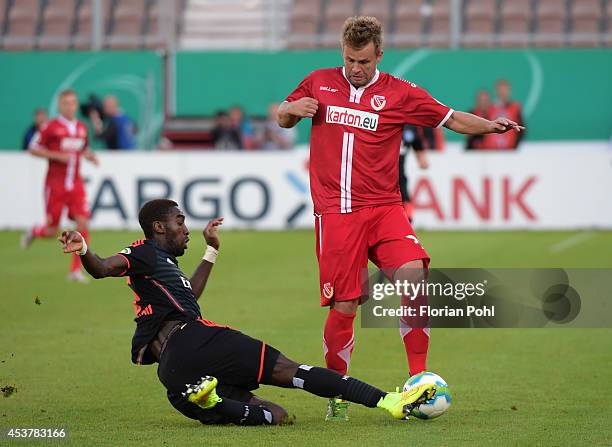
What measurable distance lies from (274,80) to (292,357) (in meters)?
17.8

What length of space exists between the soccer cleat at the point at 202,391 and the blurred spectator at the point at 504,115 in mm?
17089

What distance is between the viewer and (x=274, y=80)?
89.0 feet

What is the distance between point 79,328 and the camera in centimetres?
1163

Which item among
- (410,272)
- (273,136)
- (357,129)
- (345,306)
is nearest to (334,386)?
(345,306)

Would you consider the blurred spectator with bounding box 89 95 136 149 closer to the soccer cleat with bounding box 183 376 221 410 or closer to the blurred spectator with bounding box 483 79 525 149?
the blurred spectator with bounding box 483 79 525 149

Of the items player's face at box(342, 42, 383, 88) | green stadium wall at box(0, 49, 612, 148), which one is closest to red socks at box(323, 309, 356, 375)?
player's face at box(342, 42, 383, 88)

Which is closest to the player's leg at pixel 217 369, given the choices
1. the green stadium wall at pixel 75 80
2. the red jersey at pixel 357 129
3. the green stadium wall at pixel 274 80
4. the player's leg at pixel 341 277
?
the player's leg at pixel 341 277

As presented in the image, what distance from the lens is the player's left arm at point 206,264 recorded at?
25.1ft

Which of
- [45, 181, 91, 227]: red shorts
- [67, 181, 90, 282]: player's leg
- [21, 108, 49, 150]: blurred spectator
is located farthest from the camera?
[21, 108, 49, 150]: blurred spectator

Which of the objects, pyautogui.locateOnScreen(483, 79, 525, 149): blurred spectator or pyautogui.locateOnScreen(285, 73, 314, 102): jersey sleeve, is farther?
pyautogui.locateOnScreen(483, 79, 525, 149): blurred spectator

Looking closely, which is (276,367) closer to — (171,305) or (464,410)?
(171,305)

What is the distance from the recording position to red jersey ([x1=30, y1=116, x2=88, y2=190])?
16031 millimetres

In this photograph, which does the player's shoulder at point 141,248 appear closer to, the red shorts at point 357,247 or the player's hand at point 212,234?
the player's hand at point 212,234

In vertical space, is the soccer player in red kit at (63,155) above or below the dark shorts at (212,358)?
above
